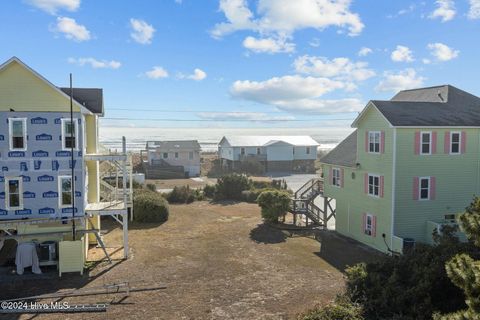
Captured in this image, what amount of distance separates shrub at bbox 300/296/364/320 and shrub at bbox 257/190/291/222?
16.0 meters

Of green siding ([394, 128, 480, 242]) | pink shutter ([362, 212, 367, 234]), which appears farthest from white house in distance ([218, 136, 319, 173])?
green siding ([394, 128, 480, 242])

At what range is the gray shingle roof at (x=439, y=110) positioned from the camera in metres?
21.7

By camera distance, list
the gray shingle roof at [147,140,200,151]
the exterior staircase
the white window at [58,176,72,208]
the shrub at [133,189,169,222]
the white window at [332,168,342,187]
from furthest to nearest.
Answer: the gray shingle roof at [147,140,200,151] → the shrub at [133,189,169,222] → the exterior staircase → the white window at [332,168,342,187] → the white window at [58,176,72,208]

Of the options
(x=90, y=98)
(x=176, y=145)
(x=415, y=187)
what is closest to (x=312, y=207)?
(x=415, y=187)

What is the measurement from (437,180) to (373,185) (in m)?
3.42

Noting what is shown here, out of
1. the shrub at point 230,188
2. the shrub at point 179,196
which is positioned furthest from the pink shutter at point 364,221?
the shrub at point 179,196

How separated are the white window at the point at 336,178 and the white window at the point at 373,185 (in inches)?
136

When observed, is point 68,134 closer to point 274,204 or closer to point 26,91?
point 26,91

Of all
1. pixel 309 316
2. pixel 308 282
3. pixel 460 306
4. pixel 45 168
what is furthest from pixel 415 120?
pixel 45 168

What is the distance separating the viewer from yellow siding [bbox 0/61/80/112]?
18.9 meters

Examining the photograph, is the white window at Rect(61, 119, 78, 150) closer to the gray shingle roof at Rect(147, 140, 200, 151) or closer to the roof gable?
the roof gable

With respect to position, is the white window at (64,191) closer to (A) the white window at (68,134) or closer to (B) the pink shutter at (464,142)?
(A) the white window at (68,134)

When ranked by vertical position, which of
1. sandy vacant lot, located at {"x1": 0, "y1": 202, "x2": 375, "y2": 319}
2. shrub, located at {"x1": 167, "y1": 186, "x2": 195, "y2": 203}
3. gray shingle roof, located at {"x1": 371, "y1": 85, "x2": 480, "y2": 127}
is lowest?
sandy vacant lot, located at {"x1": 0, "y1": 202, "x2": 375, "y2": 319}

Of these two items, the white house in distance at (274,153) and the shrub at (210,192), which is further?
the white house in distance at (274,153)
